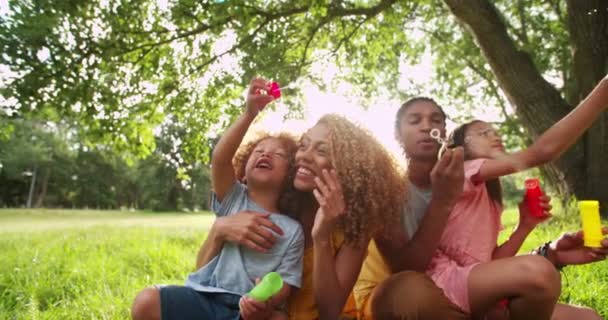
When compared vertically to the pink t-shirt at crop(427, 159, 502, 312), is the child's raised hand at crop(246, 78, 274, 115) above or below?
above

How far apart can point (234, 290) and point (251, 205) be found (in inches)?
18.3

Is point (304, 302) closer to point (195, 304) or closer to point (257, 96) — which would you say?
point (195, 304)

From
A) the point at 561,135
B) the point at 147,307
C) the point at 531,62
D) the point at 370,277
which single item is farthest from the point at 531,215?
the point at 531,62

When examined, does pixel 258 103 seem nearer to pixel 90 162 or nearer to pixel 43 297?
pixel 43 297

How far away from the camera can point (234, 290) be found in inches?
75.8

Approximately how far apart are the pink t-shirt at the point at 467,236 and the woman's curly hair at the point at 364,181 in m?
0.25

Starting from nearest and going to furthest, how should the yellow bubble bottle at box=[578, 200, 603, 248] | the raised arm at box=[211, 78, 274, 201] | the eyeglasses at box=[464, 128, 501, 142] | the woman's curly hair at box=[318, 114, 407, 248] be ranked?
the yellow bubble bottle at box=[578, 200, 603, 248] < the woman's curly hair at box=[318, 114, 407, 248] < the raised arm at box=[211, 78, 274, 201] < the eyeglasses at box=[464, 128, 501, 142]

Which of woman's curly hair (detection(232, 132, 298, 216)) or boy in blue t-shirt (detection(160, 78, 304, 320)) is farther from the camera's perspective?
woman's curly hair (detection(232, 132, 298, 216))

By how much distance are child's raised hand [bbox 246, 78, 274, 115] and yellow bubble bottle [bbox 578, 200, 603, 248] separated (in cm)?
146

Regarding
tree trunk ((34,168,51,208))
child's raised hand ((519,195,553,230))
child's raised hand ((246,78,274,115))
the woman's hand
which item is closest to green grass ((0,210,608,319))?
child's raised hand ((519,195,553,230))

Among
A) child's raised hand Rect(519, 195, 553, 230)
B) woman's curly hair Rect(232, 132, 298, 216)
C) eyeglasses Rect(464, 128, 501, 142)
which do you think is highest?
eyeglasses Rect(464, 128, 501, 142)

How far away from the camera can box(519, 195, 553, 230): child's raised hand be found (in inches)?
89.9

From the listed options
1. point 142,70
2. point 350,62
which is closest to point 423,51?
point 350,62

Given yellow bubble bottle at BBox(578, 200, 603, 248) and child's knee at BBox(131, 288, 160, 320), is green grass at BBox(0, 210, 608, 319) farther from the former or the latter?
child's knee at BBox(131, 288, 160, 320)
